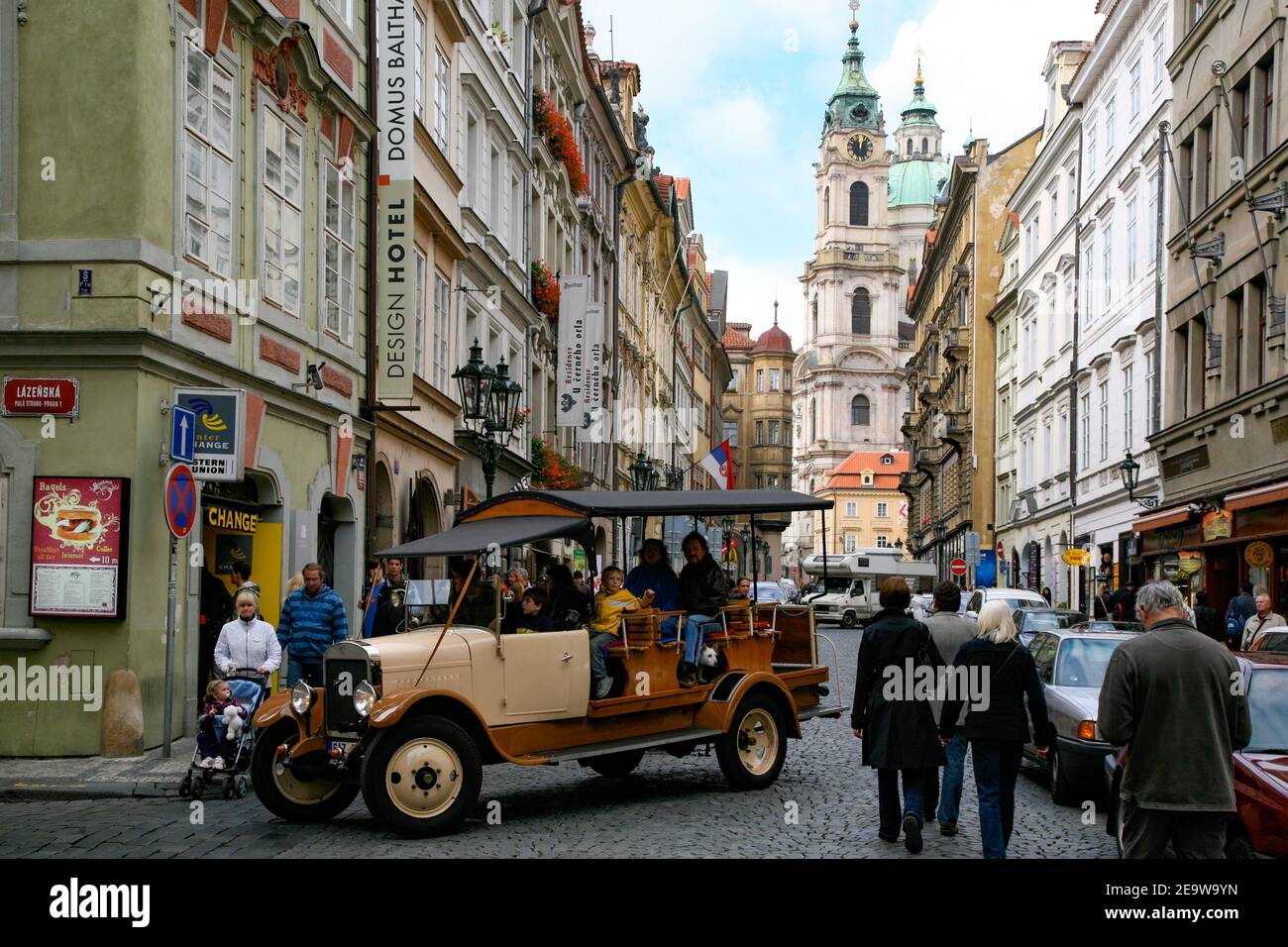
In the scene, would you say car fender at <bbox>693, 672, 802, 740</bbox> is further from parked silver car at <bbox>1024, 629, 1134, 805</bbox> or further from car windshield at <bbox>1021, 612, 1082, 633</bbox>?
car windshield at <bbox>1021, 612, 1082, 633</bbox>

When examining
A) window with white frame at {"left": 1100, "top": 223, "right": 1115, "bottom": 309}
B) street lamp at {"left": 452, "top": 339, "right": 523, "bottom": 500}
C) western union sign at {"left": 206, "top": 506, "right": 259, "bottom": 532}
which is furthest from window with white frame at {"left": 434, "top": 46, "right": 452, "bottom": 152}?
window with white frame at {"left": 1100, "top": 223, "right": 1115, "bottom": 309}

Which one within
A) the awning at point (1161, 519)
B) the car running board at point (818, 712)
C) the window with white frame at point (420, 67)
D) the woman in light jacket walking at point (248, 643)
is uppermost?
the window with white frame at point (420, 67)

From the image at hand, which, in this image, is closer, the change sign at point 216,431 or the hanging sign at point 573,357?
the change sign at point 216,431

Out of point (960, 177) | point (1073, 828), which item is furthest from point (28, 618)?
point (960, 177)

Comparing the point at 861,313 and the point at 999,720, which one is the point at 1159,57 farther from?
the point at 861,313

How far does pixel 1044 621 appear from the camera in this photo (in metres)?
26.0

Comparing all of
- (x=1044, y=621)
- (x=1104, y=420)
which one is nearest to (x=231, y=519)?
(x=1044, y=621)

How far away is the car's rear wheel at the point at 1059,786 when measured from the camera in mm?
12570

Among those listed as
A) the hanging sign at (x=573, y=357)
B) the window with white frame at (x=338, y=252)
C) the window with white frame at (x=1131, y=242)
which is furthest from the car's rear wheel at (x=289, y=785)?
the window with white frame at (x=1131, y=242)

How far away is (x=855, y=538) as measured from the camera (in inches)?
6270

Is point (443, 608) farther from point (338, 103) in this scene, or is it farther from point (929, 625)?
point (338, 103)

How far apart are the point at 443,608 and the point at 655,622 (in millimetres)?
1842

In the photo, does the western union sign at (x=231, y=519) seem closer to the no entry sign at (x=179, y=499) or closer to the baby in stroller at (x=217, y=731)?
the no entry sign at (x=179, y=499)

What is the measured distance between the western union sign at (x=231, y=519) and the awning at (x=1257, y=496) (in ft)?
52.8
